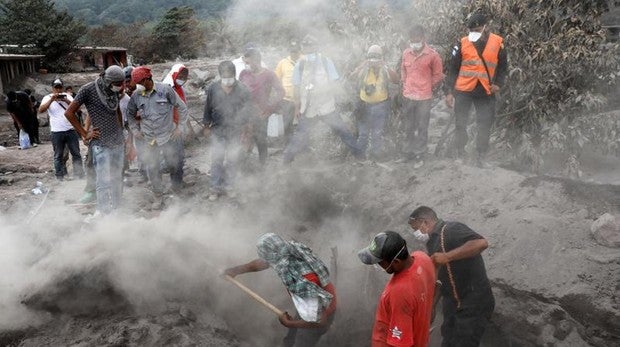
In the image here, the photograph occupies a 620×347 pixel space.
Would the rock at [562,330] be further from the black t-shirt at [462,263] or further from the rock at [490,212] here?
the rock at [490,212]

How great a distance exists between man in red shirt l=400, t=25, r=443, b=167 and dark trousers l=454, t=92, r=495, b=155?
47cm

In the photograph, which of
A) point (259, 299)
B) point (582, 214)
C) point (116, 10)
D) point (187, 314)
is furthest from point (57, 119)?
point (116, 10)

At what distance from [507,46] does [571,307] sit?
3.40 m

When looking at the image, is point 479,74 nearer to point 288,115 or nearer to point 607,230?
point 607,230

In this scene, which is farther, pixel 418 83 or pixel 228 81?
pixel 418 83

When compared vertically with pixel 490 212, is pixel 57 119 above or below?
above

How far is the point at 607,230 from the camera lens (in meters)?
4.25

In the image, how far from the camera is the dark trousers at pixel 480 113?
5617 mm

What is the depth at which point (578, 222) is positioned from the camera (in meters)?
4.57

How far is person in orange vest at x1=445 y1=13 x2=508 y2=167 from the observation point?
17.5 ft

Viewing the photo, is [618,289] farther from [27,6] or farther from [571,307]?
[27,6]

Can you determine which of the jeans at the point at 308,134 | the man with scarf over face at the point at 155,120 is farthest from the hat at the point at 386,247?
the jeans at the point at 308,134

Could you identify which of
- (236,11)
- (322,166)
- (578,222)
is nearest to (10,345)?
(322,166)

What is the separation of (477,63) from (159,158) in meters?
3.97
